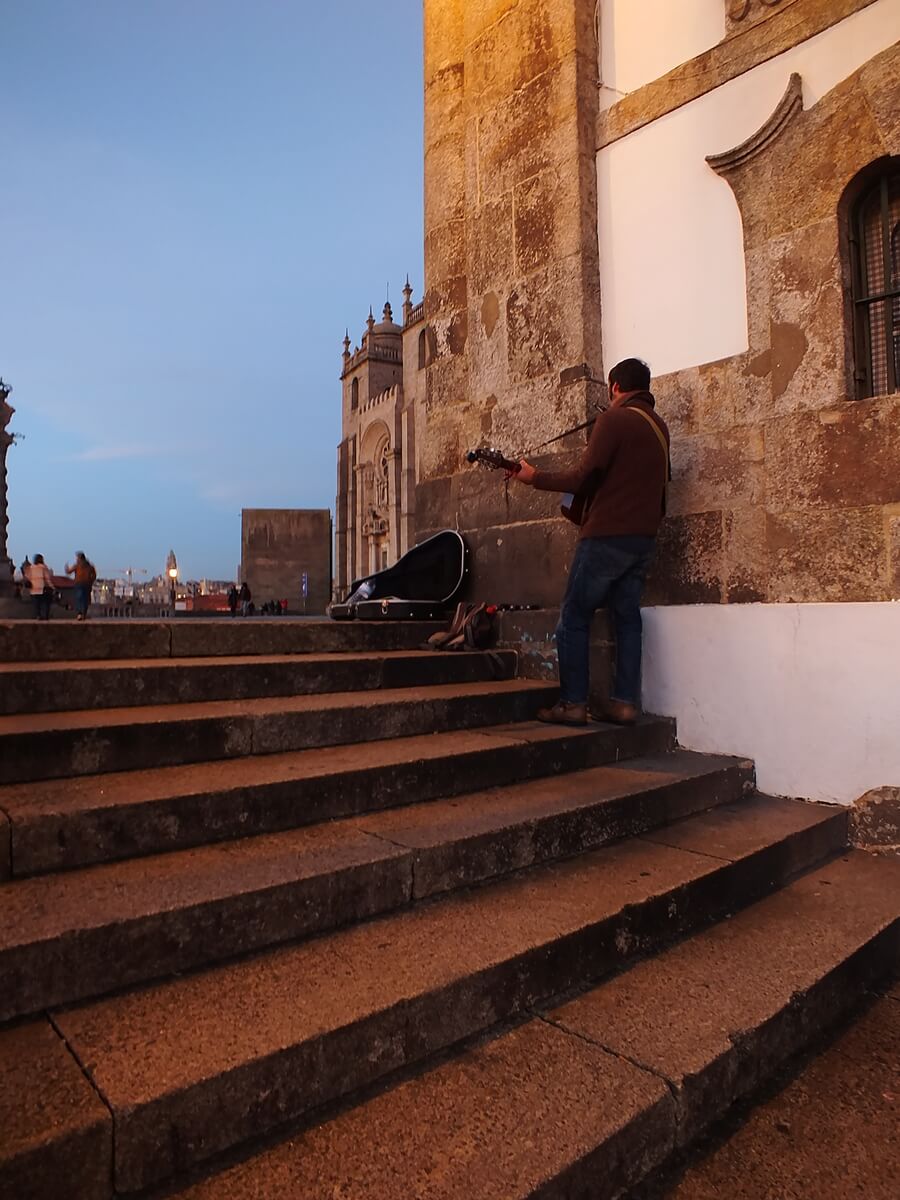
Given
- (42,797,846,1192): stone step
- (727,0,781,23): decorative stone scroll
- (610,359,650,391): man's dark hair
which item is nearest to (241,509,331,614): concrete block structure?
(610,359,650,391): man's dark hair

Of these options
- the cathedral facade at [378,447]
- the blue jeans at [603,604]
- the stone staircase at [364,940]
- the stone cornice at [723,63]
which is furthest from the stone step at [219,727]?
the cathedral facade at [378,447]

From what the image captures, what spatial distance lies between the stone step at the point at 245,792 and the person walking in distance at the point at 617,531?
454 millimetres

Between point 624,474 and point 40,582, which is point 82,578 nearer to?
point 40,582

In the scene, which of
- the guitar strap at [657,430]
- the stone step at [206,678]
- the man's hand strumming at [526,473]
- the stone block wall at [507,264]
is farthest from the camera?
the stone block wall at [507,264]

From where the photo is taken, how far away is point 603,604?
3936 millimetres

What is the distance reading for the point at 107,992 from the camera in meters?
1.77

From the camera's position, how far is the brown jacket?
379 cm

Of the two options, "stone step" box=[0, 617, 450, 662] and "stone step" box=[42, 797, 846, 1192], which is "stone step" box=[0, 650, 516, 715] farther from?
"stone step" box=[42, 797, 846, 1192]

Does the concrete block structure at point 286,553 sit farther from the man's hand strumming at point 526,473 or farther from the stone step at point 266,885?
the stone step at point 266,885

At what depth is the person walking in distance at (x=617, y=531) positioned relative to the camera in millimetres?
3795

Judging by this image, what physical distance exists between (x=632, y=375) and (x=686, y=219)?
119 centimetres

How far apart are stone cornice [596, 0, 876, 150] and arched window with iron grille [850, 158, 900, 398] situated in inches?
34.4

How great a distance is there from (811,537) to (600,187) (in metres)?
2.65

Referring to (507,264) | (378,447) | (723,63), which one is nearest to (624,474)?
(507,264)
